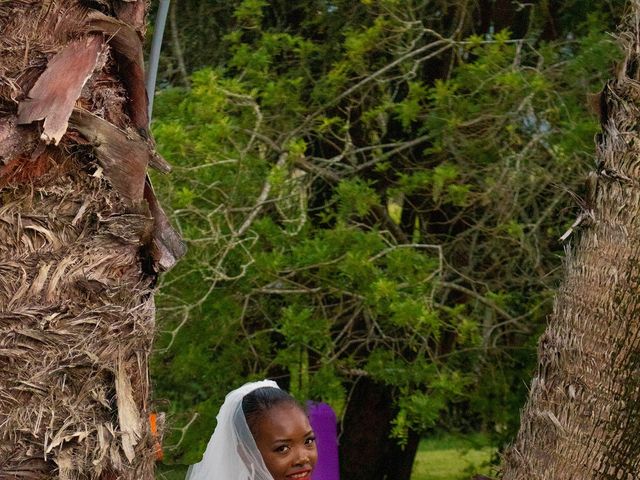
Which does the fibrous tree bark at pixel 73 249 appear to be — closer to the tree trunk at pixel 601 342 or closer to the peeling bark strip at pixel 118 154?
the peeling bark strip at pixel 118 154

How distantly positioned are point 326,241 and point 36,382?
13.9 ft

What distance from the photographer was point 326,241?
6.50 metres

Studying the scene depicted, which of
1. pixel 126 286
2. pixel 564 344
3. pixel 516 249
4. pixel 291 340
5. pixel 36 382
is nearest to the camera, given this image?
pixel 36 382

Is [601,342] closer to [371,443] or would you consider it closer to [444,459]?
[371,443]

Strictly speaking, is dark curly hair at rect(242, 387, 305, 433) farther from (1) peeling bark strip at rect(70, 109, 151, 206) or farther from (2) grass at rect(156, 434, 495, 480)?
(2) grass at rect(156, 434, 495, 480)

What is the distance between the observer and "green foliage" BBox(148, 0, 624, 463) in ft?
21.1

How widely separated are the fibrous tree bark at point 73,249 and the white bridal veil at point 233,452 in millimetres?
1811

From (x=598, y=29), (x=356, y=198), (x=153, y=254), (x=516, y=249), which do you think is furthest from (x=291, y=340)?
(x=153, y=254)

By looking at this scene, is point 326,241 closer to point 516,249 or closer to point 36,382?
point 516,249

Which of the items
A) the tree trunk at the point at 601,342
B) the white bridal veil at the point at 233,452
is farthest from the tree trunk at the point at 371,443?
the tree trunk at the point at 601,342

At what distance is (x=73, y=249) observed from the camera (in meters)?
2.42

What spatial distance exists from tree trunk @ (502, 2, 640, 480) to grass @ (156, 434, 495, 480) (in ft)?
16.2

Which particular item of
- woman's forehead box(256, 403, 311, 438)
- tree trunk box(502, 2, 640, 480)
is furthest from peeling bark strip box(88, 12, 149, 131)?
woman's forehead box(256, 403, 311, 438)

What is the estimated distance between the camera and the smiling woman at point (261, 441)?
4254mm
